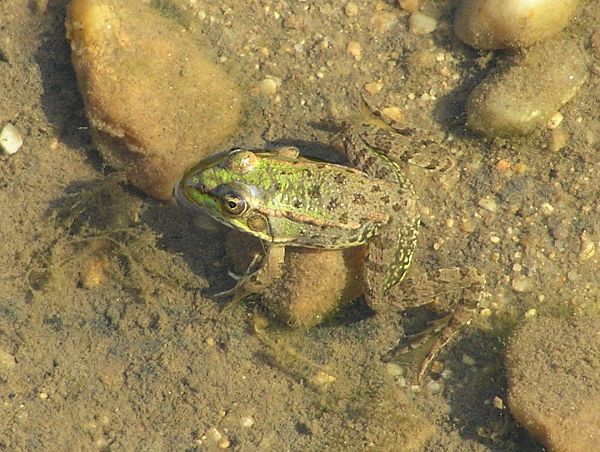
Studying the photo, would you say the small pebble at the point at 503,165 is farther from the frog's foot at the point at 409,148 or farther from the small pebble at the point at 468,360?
the small pebble at the point at 468,360

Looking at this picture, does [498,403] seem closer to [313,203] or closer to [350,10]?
[313,203]

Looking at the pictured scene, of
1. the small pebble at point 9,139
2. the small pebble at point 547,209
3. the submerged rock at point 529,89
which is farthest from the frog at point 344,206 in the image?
the small pebble at point 9,139

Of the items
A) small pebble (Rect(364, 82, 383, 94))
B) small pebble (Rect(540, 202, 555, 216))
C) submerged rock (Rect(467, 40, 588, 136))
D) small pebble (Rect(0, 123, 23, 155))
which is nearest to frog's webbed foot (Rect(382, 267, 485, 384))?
small pebble (Rect(540, 202, 555, 216))

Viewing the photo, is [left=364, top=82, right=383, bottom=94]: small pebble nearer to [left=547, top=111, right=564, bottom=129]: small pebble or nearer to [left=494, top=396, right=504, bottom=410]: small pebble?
[left=547, top=111, right=564, bottom=129]: small pebble

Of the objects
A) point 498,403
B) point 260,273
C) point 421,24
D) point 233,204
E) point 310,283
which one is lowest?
point 260,273

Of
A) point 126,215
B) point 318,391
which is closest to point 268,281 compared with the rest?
point 318,391

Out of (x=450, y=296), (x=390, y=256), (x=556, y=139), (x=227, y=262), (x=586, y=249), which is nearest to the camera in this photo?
(x=390, y=256)

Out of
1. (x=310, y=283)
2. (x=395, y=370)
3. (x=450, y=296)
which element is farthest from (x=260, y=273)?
(x=450, y=296)
